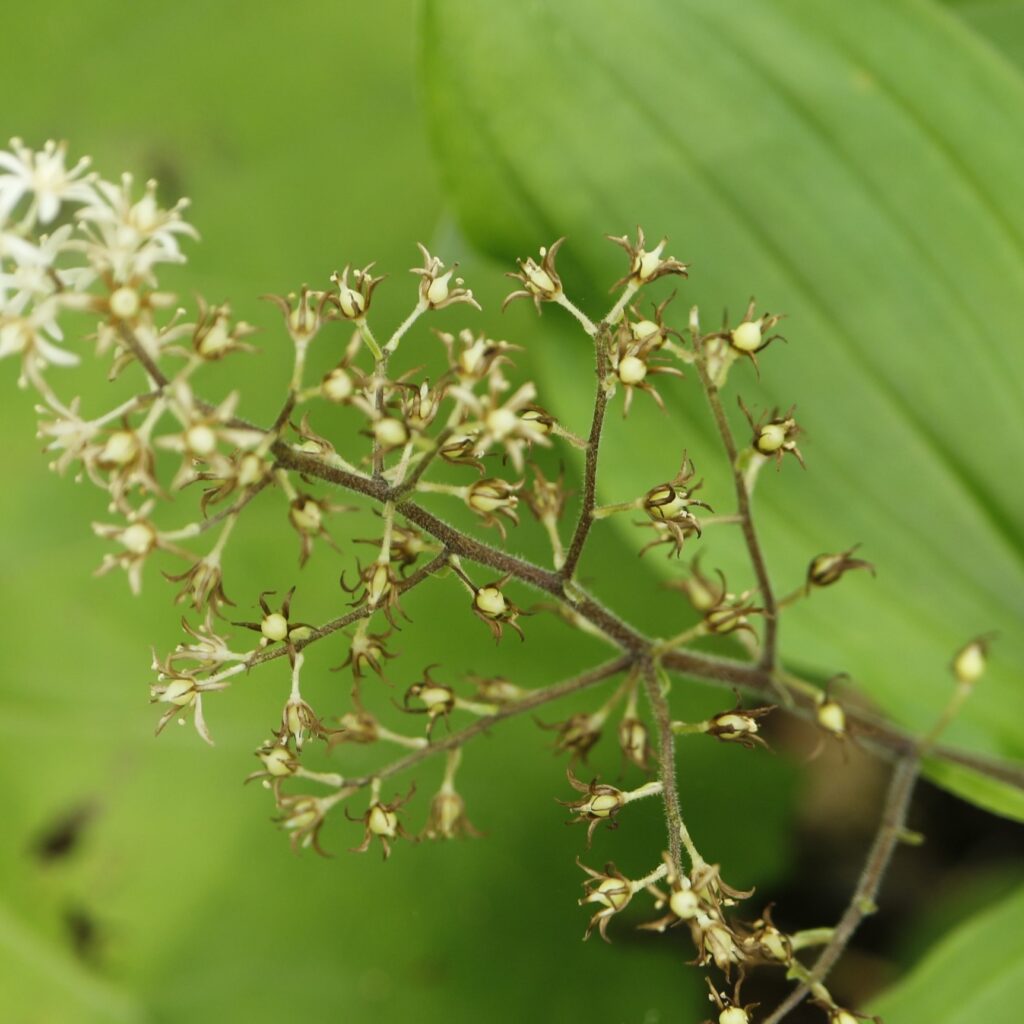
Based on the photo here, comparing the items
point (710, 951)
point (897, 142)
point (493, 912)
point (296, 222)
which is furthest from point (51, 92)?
point (710, 951)

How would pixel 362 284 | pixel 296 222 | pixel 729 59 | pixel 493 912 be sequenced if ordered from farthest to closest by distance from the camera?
pixel 296 222
pixel 493 912
pixel 729 59
pixel 362 284

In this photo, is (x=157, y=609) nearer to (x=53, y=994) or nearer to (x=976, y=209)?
(x=53, y=994)

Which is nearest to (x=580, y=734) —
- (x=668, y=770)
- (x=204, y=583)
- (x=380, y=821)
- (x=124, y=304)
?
(x=668, y=770)

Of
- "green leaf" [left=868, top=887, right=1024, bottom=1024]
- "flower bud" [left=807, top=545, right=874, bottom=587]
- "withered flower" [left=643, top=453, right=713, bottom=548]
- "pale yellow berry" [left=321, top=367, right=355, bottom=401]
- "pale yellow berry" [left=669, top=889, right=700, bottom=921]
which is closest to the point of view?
"pale yellow berry" [left=321, top=367, right=355, bottom=401]

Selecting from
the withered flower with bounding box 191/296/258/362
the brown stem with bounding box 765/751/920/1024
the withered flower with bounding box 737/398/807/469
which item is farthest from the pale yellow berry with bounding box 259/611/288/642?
the brown stem with bounding box 765/751/920/1024

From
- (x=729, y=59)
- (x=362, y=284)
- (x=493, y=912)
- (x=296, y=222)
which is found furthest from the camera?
(x=296, y=222)

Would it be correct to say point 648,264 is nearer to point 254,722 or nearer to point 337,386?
point 337,386

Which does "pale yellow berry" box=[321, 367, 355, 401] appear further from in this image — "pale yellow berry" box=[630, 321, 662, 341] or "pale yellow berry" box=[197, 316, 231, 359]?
"pale yellow berry" box=[630, 321, 662, 341]

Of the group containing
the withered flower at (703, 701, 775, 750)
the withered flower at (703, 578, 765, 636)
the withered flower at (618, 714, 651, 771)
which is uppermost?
the withered flower at (703, 578, 765, 636)
